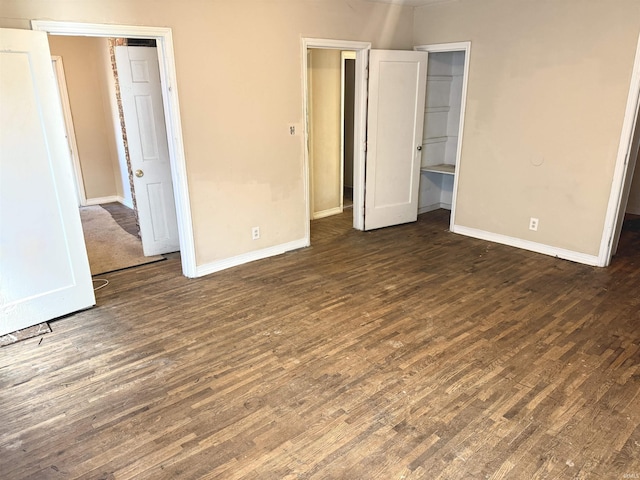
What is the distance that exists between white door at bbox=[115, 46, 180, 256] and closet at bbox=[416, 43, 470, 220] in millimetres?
3266

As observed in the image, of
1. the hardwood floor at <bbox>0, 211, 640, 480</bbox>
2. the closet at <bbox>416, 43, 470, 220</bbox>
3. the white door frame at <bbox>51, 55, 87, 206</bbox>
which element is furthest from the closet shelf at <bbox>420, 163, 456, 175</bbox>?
the white door frame at <bbox>51, 55, 87, 206</bbox>

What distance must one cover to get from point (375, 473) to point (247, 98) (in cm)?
322

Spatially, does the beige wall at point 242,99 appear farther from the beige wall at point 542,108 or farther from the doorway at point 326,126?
the beige wall at point 542,108

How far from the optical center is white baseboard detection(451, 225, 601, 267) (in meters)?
4.25

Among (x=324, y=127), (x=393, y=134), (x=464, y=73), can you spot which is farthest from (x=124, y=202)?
(x=464, y=73)

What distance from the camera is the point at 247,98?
3982 millimetres

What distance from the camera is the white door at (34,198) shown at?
2807mm

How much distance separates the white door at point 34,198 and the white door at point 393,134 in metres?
3.12

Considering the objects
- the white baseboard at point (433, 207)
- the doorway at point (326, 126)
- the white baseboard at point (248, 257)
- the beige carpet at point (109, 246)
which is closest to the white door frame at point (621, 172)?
the white baseboard at point (433, 207)

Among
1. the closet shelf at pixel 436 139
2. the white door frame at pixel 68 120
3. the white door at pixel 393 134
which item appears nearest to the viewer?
the white door at pixel 393 134

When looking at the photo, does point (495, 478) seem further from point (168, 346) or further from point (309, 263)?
point (309, 263)

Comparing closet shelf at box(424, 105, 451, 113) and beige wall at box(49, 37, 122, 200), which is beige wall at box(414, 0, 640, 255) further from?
beige wall at box(49, 37, 122, 200)

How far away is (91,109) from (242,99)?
3804 millimetres

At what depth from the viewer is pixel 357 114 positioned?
4.98 metres
